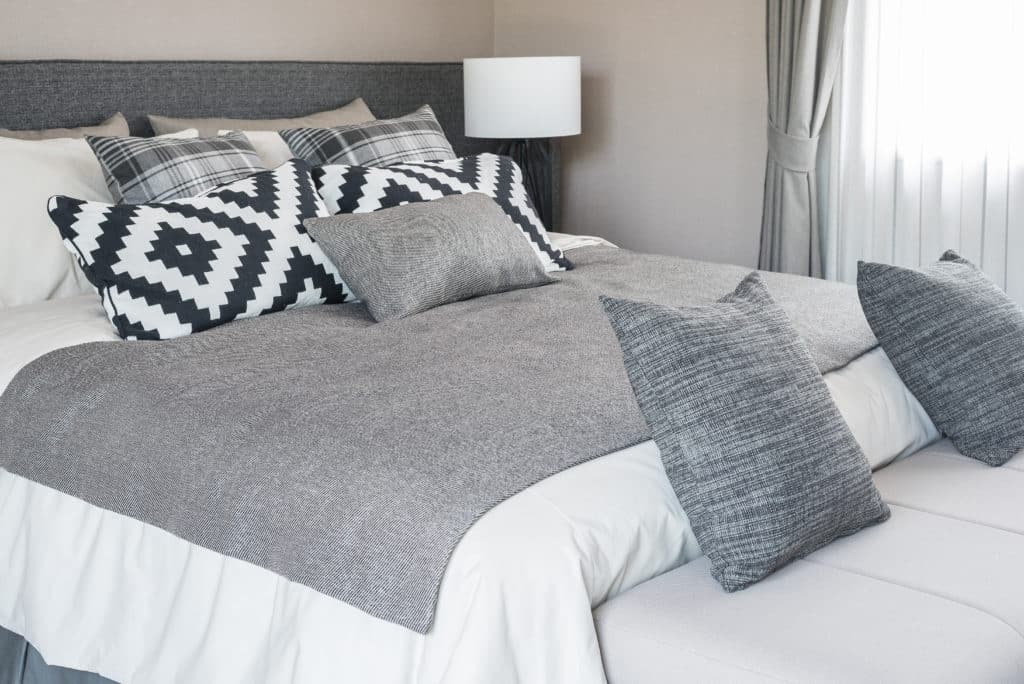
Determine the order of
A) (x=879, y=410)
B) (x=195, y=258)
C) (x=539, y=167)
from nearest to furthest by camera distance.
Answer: (x=879, y=410) < (x=195, y=258) < (x=539, y=167)

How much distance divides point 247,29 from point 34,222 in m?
1.29

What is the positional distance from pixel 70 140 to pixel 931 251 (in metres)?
2.66

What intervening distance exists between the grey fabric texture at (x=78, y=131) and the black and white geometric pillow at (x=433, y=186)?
58cm

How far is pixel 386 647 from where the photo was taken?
1.55 meters

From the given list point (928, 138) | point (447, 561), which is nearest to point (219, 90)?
point (928, 138)

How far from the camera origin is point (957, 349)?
221 cm

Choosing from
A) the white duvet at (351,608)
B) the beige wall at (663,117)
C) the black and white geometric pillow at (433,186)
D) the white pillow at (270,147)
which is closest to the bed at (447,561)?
the white duvet at (351,608)

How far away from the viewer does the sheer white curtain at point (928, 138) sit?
3.57m

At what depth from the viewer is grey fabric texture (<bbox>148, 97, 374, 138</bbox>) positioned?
3.26 metres

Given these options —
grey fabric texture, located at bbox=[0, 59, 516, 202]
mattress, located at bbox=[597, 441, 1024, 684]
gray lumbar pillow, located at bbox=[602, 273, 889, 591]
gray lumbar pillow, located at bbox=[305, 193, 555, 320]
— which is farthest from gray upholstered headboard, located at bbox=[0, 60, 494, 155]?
mattress, located at bbox=[597, 441, 1024, 684]

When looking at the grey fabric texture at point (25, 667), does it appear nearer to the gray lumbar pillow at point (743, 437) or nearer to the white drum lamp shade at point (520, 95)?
the gray lumbar pillow at point (743, 437)

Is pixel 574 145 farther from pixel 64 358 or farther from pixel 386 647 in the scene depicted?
pixel 386 647

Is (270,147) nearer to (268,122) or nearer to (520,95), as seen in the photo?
(268,122)

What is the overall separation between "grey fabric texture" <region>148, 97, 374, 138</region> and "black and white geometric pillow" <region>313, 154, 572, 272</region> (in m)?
0.53
